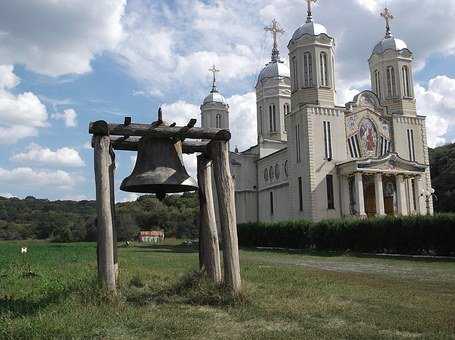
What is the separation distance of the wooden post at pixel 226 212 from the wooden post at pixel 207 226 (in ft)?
2.67

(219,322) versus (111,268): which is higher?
(111,268)

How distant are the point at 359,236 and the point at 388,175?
13178 millimetres

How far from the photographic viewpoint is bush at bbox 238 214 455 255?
87.5ft

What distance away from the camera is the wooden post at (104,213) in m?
8.79

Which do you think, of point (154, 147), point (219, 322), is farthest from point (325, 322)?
point (154, 147)

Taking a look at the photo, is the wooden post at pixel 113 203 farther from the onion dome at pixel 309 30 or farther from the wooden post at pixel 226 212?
the onion dome at pixel 309 30

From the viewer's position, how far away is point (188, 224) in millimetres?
76438

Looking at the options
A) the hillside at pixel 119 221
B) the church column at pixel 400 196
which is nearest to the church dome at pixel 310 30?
the church column at pixel 400 196

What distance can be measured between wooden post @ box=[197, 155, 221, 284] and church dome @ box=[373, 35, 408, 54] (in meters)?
42.3

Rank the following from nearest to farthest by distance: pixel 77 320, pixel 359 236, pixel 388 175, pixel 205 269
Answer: pixel 77 320
pixel 205 269
pixel 359 236
pixel 388 175

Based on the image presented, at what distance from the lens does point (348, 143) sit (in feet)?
147

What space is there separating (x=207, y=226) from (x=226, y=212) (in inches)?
42.3

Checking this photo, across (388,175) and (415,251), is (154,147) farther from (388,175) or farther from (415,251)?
(388,175)

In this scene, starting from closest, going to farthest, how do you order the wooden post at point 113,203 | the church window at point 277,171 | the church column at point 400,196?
1. the wooden post at point 113,203
2. the church column at point 400,196
3. the church window at point 277,171
